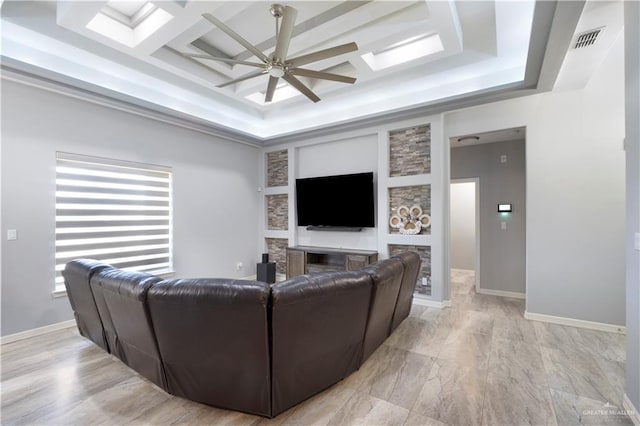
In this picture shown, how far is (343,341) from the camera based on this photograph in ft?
7.36

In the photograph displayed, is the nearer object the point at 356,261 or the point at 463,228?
the point at 356,261

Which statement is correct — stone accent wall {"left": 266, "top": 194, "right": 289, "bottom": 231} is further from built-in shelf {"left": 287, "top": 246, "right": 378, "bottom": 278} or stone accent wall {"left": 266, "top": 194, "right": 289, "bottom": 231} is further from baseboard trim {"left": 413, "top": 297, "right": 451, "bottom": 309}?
baseboard trim {"left": 413, "top": 297, "right": 451, "bottom": 309}

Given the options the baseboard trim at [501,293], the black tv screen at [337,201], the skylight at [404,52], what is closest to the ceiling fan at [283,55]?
the skylight at [404,52]

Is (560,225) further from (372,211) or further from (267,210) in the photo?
(267,210)

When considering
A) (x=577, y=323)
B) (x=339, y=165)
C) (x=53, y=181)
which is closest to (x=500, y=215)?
(x=577, y=323)

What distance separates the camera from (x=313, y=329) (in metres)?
1.99

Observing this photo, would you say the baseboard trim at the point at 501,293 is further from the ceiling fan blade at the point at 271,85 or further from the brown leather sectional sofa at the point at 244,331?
the ceiling fan blade at the point at 271,85

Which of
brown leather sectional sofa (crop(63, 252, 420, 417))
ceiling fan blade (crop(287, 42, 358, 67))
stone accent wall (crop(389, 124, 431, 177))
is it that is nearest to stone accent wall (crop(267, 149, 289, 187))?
stone accent wall (crop(389, 124, 431, 177))

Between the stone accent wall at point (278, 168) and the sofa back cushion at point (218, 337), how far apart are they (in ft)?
14.1

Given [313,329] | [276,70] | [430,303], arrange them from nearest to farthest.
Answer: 1. [313,329]
2. [276,70]
3. [430,303]

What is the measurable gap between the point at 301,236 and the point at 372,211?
67.4 inches

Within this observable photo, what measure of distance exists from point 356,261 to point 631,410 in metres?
3.24

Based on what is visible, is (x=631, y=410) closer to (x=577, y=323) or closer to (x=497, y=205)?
(x=577, y=323)

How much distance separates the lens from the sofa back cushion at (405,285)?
9.91 ft
